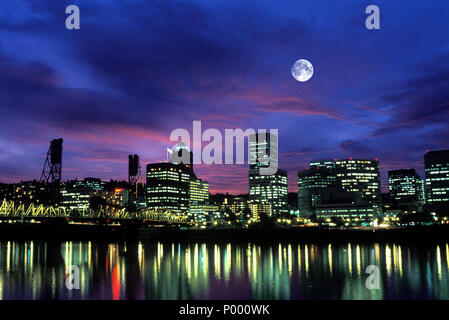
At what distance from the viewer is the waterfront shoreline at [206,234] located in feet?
421

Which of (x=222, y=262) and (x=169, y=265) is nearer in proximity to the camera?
(x=169, y=265)

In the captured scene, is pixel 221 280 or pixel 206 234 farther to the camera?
pixel 206 234

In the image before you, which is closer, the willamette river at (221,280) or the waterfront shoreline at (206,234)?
the willamette river at (221,280)

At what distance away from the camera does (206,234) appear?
148375 millimetres

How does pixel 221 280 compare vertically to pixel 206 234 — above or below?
above

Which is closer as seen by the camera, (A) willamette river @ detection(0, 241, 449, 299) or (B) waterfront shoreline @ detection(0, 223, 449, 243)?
(A) willamette river @ detection(0, 241, 449, 299)

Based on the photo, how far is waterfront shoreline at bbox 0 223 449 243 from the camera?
421ft

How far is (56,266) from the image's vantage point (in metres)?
57.7
